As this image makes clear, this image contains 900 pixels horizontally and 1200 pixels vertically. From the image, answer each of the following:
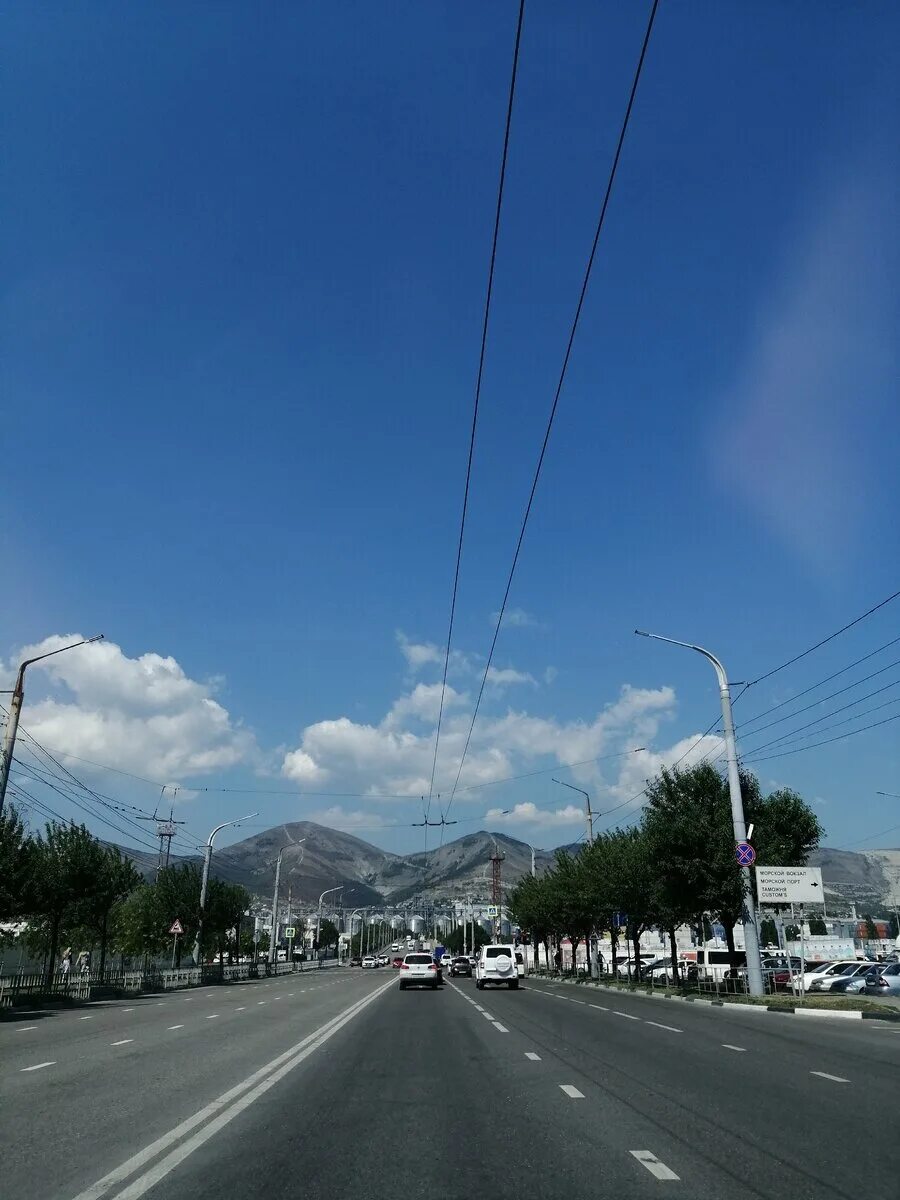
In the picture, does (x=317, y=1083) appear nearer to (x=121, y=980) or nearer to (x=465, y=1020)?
(x=465, y=1020)

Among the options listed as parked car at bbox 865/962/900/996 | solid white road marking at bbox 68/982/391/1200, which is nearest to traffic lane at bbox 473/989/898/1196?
solid white road marking at bbox 68/982/391/1200

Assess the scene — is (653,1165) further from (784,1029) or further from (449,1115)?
(784,1029)

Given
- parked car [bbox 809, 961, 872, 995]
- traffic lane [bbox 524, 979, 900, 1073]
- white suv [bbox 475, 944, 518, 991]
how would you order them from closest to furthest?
1. traffic lane [bbox 524, 979, 900, 1073]
2. parked car [bbox 809, 961, 872, 995]
3. white suv [bbox 475, 944, 518, 991]

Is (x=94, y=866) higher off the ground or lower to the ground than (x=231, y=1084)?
higher

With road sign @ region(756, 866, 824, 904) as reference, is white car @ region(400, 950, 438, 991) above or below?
below

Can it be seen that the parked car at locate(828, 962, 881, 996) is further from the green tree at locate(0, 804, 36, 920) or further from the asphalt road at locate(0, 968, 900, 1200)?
the green tree at locate(0, 804, 36, 920)

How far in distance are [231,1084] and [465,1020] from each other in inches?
500

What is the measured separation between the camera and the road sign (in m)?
32.1

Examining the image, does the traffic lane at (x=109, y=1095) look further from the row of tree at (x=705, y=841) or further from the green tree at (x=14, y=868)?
the row of tree at (x=705, y=841)

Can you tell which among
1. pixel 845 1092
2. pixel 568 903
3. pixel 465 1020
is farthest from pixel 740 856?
pixel 568 903

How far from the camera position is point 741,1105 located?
31.9 feet

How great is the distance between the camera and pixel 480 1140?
7930mm

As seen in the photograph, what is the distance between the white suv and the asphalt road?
29953 mm

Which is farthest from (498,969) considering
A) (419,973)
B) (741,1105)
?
(741,1105)
